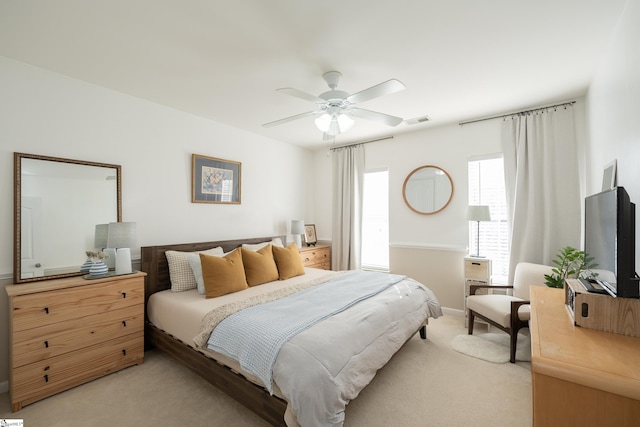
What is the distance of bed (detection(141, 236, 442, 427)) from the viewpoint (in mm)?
1586

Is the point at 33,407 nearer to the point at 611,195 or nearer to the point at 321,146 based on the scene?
the point at 611,195

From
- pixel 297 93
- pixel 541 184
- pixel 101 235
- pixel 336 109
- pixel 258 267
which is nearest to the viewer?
pixel 297 93

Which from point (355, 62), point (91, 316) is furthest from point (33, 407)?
point (355, 62)

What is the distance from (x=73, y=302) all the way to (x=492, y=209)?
15.4ft

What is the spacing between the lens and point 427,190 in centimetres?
420

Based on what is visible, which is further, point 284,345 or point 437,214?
point 437,214

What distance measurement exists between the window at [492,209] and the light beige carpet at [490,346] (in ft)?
2.77

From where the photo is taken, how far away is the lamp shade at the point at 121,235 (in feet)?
8.59

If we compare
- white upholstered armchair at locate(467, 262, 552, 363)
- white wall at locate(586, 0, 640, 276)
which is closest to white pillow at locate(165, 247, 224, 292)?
white upholstered armchair at locate(467, 262, 552, 363)

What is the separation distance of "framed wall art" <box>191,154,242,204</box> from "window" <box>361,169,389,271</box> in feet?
7.14

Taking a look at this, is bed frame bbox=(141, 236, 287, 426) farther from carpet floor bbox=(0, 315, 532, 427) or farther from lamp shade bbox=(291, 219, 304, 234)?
lamp shade bbox=(291, 219, 304, 234)

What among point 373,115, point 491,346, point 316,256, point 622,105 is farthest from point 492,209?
point 316,256

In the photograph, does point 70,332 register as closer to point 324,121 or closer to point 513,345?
point 324,121

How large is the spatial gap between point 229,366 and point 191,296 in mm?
1039
